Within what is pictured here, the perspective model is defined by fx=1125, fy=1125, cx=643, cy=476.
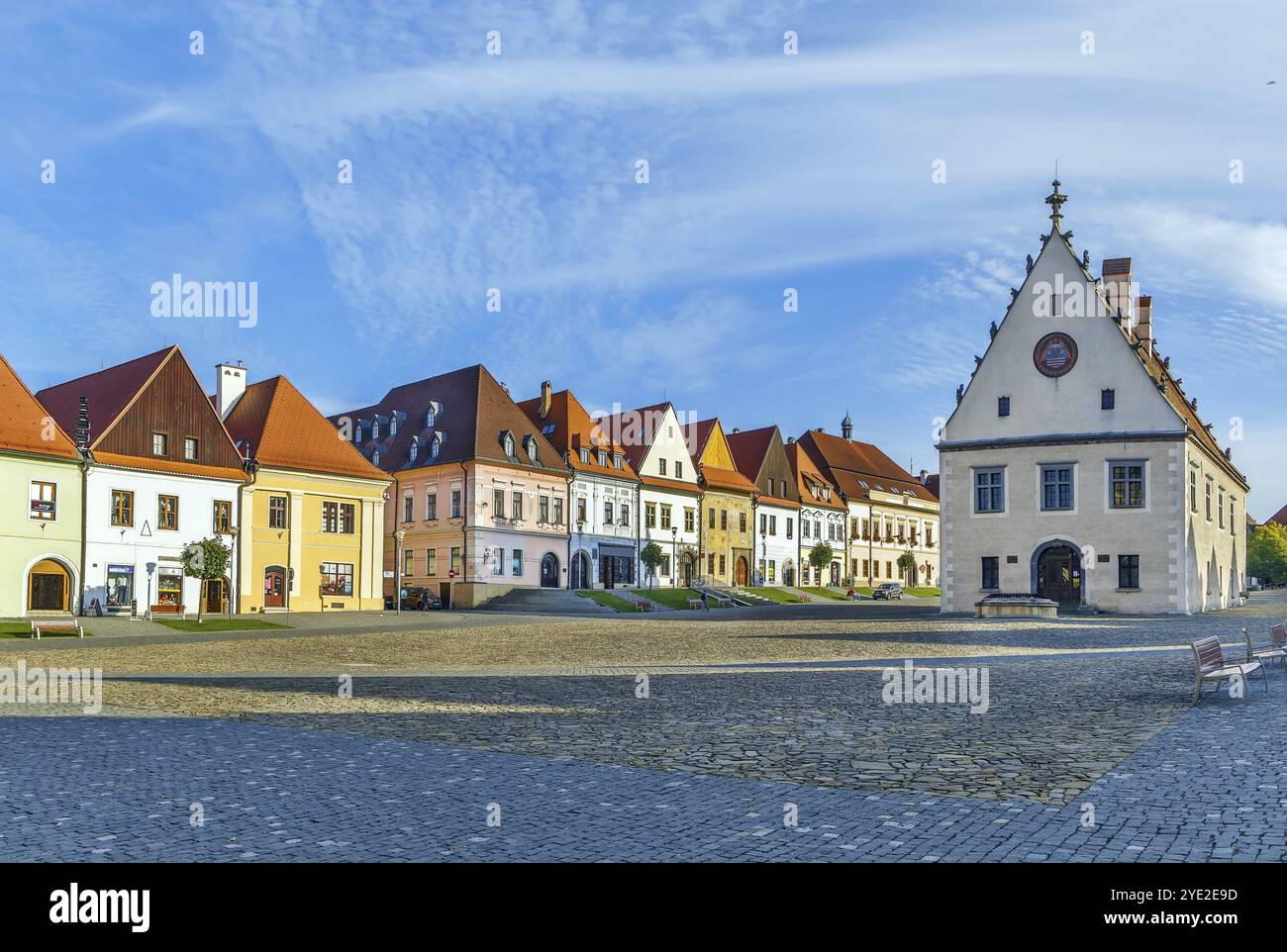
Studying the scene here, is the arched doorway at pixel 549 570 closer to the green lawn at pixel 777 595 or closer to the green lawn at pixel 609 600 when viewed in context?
the green lawn at pixel 609 600

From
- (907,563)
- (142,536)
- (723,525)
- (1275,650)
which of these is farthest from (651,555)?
(1275,650)

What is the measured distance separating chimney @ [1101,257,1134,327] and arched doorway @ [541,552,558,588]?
3500 centimetres

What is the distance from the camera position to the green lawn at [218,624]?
139ft

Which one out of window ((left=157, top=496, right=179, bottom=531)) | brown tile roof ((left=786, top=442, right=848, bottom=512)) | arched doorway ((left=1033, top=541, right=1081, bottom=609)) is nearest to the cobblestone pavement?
arched doorway ((left=1033, top=541, right=1081, bottom=609))

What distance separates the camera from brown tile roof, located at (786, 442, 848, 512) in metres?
94.0

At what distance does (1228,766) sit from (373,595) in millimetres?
52306

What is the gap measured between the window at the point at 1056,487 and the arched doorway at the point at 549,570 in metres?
31.0

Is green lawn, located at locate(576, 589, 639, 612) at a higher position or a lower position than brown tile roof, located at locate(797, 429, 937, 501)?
lower

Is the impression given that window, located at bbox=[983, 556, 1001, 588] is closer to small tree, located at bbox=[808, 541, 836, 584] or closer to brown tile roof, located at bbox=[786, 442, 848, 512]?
small tree, located at bbox=[808, 541, 836, 584]

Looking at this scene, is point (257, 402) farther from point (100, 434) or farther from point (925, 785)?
point (925, 785)

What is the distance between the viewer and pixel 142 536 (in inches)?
1928

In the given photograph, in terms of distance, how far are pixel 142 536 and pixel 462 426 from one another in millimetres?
22319
